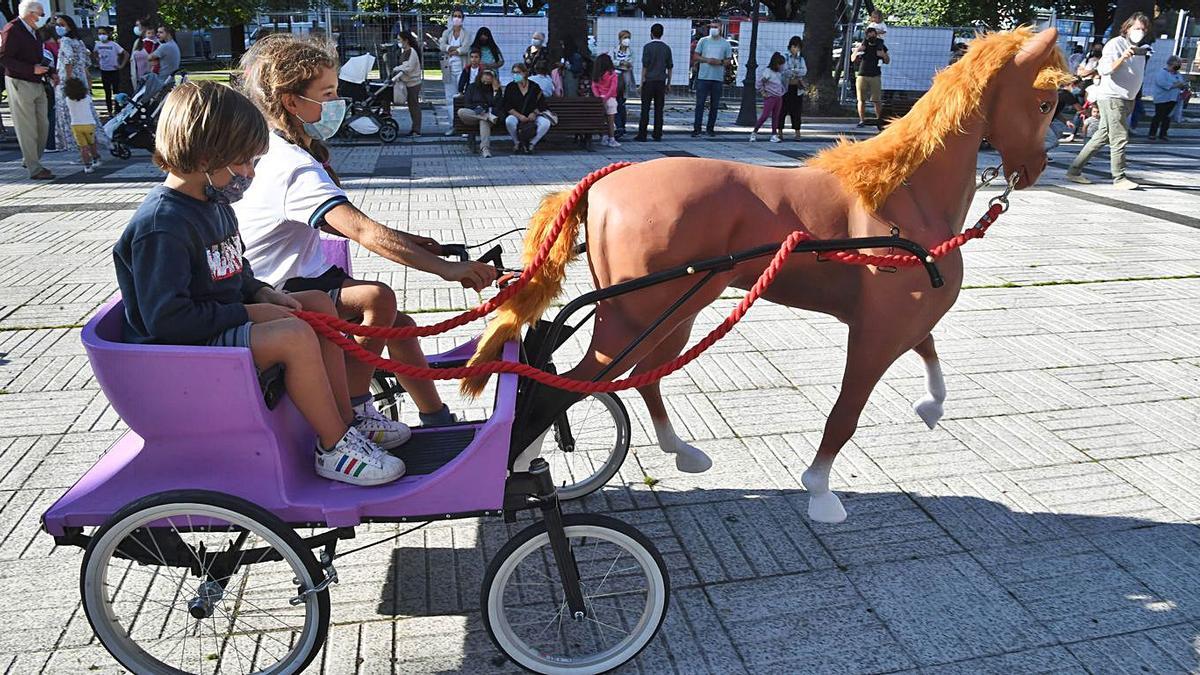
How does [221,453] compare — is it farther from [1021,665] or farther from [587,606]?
[1021,665]

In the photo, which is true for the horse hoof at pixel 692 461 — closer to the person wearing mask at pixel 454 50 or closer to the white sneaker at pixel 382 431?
the white sneaker at pixel 382 431

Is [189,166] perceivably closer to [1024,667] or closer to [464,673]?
[464,673]

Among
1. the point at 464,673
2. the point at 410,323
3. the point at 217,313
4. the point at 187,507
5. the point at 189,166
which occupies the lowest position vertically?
the point at 464,673

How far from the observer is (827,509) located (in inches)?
130

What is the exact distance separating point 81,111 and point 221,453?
33.4 ft

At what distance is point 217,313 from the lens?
7.81 feet

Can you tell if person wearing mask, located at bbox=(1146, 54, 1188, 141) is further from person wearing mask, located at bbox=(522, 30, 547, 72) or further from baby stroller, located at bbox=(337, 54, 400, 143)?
baby stroller, located at bbox=(337, 54, 400, 143)

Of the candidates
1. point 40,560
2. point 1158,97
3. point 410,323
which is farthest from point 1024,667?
point 1158,97

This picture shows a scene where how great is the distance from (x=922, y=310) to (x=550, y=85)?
1182 centimetres

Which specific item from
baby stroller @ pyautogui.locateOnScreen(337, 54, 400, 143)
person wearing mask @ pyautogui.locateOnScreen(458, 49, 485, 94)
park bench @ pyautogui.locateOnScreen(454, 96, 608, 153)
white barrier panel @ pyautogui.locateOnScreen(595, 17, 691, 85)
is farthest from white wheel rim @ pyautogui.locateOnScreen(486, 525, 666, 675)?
white barrier panel @ pyautogui.locateOnScreen(595, 17, 691, 85)

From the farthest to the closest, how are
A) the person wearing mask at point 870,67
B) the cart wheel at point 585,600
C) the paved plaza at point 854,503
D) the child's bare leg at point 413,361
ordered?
1. the person wearing mask at point 870,67
2. the child's bare leg at point 413,361
3. the paved plaza at point 854,503
4. the cart wheel at point 585,600

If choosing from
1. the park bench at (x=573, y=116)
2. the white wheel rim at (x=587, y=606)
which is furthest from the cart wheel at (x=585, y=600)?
the park bench at (x=573, y=116)

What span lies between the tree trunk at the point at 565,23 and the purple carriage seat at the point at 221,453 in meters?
14.8

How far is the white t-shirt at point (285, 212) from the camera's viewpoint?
2.73m
